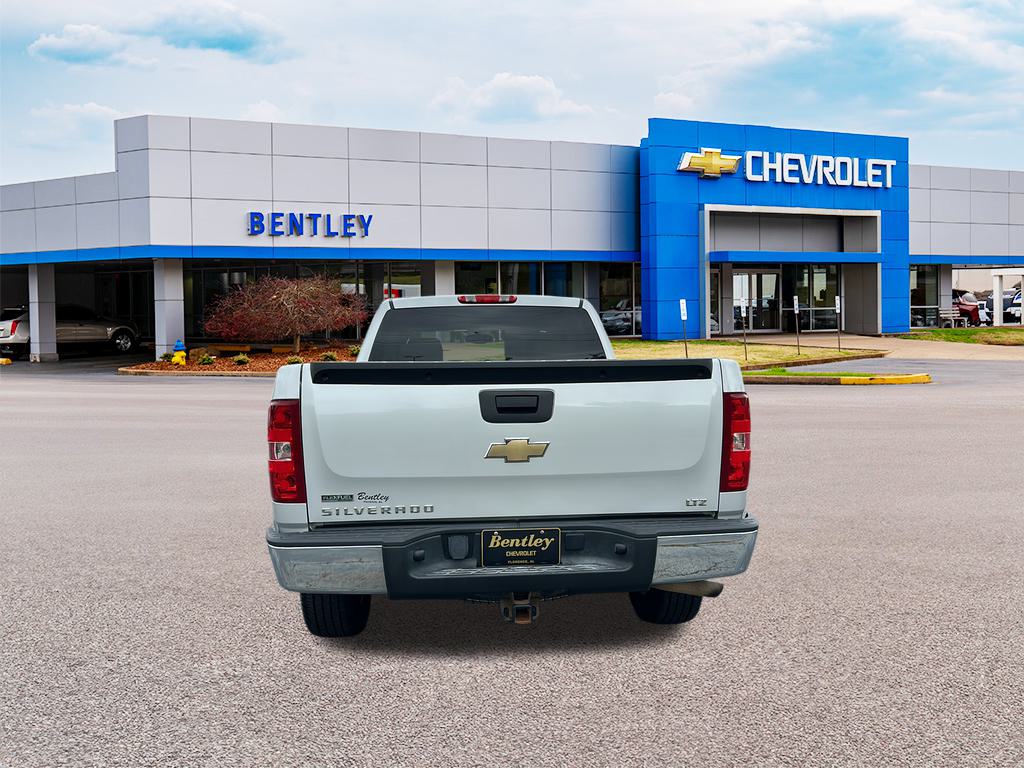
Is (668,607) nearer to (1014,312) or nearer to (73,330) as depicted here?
(73,330)

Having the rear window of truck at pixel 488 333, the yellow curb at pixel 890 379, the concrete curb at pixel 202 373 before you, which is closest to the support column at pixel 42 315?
the concrete curb at pixel 202 373

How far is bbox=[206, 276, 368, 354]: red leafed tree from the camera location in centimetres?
3462

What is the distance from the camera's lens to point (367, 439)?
523cm

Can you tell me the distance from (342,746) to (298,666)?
3.67 ft

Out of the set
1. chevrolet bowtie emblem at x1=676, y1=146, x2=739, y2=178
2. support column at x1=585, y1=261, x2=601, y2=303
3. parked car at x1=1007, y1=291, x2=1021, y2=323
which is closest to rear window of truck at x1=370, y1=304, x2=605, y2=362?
chevrolet bowtie emblem at x1=676, y1=146, x2=739, y2=178


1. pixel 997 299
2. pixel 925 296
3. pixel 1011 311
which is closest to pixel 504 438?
pixel 925 296

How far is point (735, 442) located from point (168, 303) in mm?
32758

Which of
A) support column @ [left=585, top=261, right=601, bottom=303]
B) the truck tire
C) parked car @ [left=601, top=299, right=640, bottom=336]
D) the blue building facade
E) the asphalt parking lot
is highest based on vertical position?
the blue building facade

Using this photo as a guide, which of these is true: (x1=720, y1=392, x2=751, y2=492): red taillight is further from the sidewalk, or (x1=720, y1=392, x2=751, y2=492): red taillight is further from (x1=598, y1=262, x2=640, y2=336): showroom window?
(x1=598, y1=262, x2=640, y2=336): showroom window

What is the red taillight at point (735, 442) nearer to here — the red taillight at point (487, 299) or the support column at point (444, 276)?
the red taillight at point (487, 299)

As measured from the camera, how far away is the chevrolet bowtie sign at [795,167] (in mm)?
41656

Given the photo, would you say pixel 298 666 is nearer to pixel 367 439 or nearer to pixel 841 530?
pixel 367 439

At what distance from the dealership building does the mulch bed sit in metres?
2.16

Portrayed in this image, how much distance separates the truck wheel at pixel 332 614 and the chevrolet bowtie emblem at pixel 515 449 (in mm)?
1186
